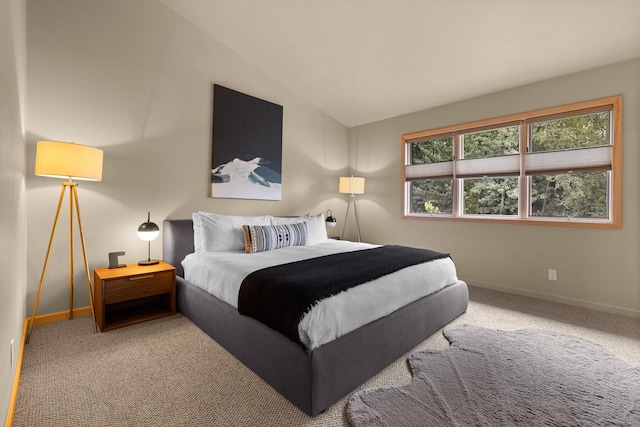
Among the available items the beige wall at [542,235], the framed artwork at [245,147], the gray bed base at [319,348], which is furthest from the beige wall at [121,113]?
the beige wall at [542,235]

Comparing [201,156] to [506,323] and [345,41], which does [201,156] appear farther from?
[506,323]

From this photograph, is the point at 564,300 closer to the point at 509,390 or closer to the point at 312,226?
the point at 509,390

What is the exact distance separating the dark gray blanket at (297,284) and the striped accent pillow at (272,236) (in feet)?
2.77

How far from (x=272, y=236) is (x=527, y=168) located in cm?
314

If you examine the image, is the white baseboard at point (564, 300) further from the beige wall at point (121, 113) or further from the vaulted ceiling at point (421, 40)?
the beige wall at point (121, 113)

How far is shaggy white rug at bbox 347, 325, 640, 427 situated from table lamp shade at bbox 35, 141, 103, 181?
254cm

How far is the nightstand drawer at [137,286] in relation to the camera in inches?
92.9

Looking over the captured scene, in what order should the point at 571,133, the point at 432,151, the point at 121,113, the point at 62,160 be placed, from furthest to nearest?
the point at 432,151, the point at 571,133, the point at 121,113, the point at 62,160

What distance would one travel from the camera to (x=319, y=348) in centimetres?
152

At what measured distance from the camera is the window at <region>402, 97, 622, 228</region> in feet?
9.92

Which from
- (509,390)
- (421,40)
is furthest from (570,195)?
(509,390)

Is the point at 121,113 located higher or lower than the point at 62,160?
higher

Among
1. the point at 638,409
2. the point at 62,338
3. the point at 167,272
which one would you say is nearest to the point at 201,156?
the point at 167,272

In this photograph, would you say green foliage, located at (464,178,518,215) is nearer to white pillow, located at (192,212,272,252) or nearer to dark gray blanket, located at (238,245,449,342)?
dark gray blanket, located at (238,245,449,342)
